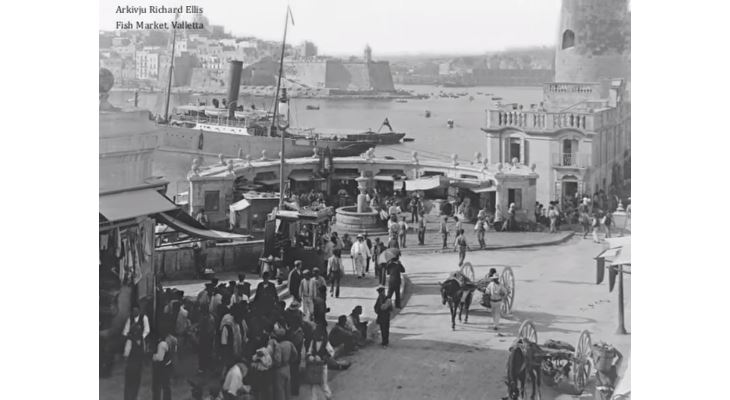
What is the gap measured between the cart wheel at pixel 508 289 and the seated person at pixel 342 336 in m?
1.71

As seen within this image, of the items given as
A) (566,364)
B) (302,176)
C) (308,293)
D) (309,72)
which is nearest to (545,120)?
(309,72)

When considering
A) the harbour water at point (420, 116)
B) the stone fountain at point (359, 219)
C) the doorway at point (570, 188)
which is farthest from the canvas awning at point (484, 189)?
the stone fountain at point (359, 219)

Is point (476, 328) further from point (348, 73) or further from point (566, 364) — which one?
point (348, 73)

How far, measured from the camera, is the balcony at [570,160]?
16.0 m

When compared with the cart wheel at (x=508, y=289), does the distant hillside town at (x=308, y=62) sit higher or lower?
higher

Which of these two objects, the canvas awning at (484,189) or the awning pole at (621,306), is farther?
the canvas awning at (484,189)

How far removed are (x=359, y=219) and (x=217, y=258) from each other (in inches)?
84.3

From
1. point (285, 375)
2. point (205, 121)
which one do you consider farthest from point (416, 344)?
point (205, 121)

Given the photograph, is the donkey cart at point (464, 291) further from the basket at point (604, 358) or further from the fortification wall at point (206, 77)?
the fortification wall at point (206, 77)

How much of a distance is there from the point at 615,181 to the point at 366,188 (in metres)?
3.27

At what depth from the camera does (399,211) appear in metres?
13.2

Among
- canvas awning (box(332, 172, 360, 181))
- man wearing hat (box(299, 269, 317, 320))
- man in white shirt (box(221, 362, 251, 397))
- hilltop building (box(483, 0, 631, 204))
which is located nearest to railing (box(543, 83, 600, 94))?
hilltop building (box(483, 0, 631, 204))

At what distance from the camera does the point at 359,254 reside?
1145 cm
